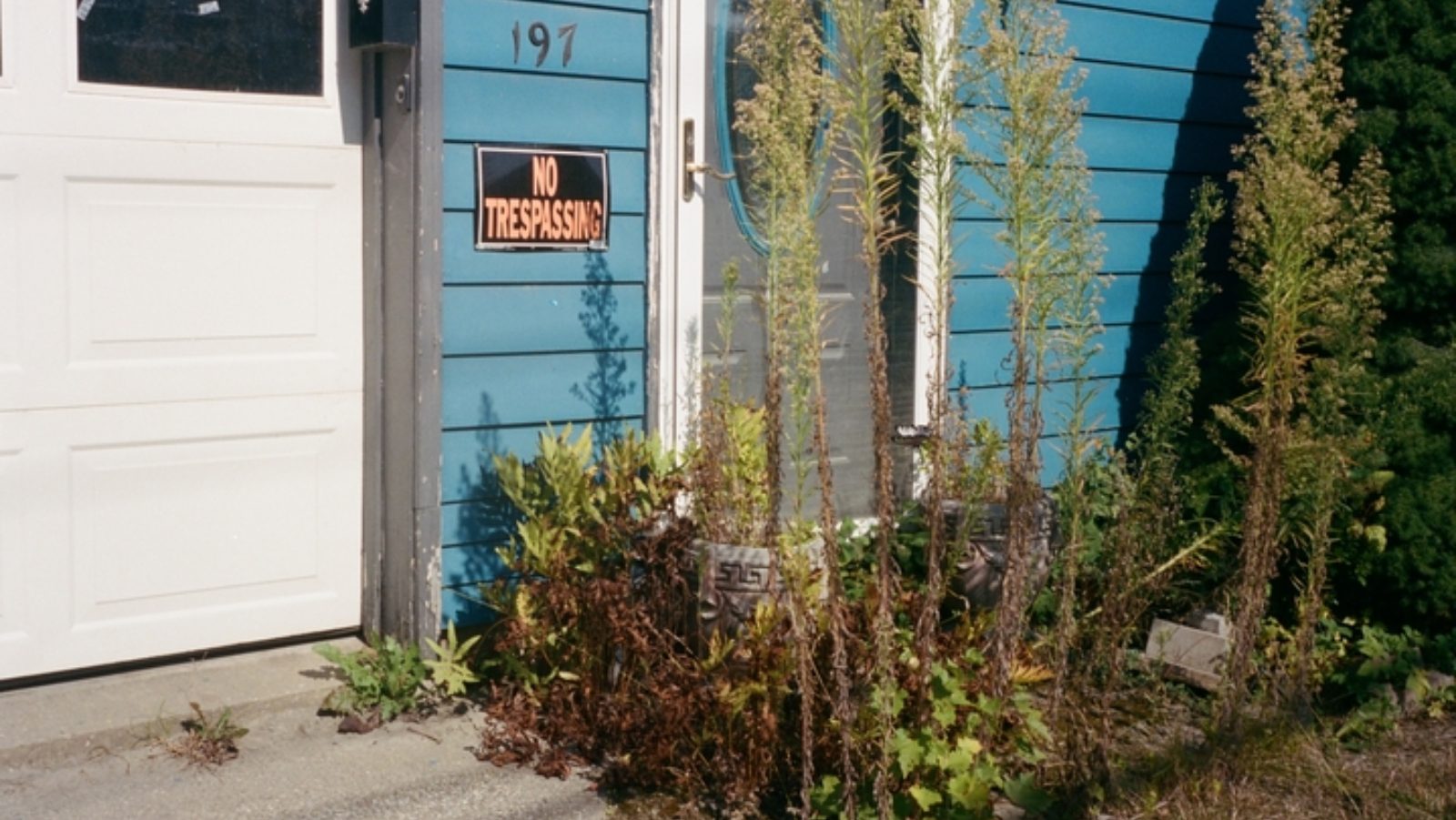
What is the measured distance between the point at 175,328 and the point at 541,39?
52.6 inches

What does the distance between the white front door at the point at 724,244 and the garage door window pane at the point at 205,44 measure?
44.7 inches

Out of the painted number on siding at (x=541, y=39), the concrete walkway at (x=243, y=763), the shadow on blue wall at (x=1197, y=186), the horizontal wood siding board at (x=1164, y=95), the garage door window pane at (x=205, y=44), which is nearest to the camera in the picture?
the concrete walkway at (x=243, y=763)

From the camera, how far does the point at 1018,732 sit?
4.25 m

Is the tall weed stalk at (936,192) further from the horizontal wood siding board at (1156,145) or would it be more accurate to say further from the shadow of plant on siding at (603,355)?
the horizontal wood siding board at (1156,145)

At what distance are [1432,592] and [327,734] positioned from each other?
11.3 feet

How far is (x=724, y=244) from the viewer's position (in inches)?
219

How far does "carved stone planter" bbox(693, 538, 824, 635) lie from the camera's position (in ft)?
14.4

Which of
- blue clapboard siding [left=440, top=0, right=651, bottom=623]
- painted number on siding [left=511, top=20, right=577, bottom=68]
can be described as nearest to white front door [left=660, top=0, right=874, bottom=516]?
blue clapboard siding [left=440, top=0, right=651, bottom=623]

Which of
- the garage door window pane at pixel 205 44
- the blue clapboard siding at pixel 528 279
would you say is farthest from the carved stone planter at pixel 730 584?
the garage door window pane at pixel 205 44

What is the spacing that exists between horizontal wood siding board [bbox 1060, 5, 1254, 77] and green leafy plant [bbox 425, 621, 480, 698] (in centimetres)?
325

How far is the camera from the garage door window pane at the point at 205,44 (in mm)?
4438

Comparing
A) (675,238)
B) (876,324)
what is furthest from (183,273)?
(876,324)

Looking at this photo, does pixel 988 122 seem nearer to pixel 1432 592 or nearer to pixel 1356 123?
pixel 1356 123

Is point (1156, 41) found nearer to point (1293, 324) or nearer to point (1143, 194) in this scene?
point (1143, 194)
